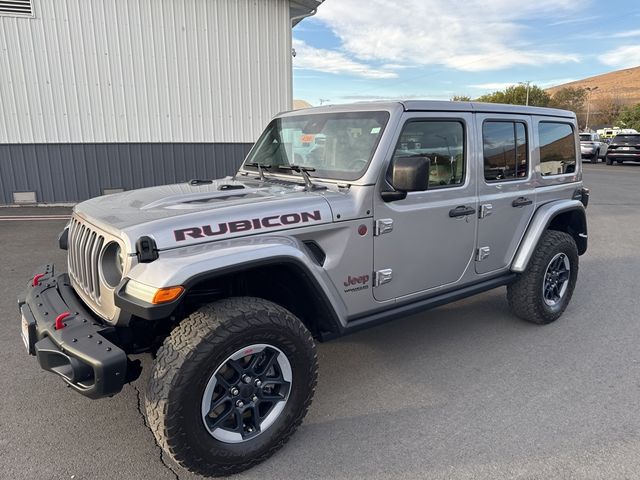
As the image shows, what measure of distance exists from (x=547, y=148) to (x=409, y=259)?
2.01 meters

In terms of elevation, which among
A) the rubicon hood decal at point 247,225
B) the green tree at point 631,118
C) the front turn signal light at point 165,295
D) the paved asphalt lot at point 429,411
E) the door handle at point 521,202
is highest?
the green tree at point 631,118

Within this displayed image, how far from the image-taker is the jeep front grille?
2582 millimetres

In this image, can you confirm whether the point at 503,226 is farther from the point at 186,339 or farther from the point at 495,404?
the point at 186,339

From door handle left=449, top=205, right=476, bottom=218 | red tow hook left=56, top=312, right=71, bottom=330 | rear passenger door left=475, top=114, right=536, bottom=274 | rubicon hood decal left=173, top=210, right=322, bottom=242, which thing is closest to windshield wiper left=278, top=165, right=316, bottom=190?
rubicon hood decal left=173, top=210, right=322, bottom=242

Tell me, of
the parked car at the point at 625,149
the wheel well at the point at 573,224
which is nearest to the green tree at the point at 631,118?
the parked car at the point at 625,149

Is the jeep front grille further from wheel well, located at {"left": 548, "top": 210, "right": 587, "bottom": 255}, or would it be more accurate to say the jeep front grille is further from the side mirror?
wheel well, located at {"left": 548, "top": 210, "right": 587, "bottom": 255}

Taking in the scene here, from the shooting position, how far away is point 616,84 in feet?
504

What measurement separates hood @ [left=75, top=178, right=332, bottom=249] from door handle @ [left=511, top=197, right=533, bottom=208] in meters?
1.88

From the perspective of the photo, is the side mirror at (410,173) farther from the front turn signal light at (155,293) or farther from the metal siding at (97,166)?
the metal siding at (97,166)

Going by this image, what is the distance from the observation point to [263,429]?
257cm

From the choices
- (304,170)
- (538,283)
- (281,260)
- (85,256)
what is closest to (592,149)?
(538,283)

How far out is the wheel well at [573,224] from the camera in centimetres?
457

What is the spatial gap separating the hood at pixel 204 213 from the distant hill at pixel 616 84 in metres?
145

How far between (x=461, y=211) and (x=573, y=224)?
1920 mm
